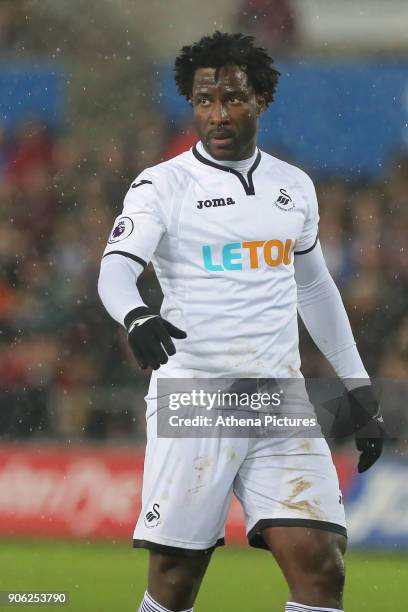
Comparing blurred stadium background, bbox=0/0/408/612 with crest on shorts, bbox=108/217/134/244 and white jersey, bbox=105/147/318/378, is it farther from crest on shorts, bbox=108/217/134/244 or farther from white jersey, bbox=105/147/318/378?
crest on shorts, bbox=108/217/134/244

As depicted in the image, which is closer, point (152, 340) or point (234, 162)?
point (152, 340)

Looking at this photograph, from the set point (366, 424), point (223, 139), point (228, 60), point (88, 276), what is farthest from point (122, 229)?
point (88, 276)

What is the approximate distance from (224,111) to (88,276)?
15.1 feet

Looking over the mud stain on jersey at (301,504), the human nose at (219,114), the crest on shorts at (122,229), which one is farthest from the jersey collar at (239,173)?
the mud stain on jersey at (301,504)

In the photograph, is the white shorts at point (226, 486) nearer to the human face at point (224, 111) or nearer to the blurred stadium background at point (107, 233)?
the human face at point (224, 111)

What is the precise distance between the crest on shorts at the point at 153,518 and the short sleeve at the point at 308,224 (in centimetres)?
87

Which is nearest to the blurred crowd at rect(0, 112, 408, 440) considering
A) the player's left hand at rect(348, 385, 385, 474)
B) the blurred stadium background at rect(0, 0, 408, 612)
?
the blurred stadium background at rect(0, 0, 408, 612)

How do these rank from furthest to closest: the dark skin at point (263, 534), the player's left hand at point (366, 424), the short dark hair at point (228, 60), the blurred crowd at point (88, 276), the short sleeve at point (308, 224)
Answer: the blurred crowd at point (88, 276), the player's left hand at point (366, 424), the short sleeve at point (308, 224), the short dark hair at point (228, 60), the dark skin at point (263, 534)

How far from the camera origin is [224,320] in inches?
143

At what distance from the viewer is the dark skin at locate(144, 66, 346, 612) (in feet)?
11.4

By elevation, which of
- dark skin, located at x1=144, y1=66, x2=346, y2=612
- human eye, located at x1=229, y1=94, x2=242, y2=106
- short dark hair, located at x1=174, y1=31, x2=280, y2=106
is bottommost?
dark skin, located at x1=144, y1=66, x2=346, y2=612

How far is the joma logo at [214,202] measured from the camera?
366cm

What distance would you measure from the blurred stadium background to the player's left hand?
2.03 m

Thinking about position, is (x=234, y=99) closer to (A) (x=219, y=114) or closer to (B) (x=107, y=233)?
(A) (x=219, y=114)
